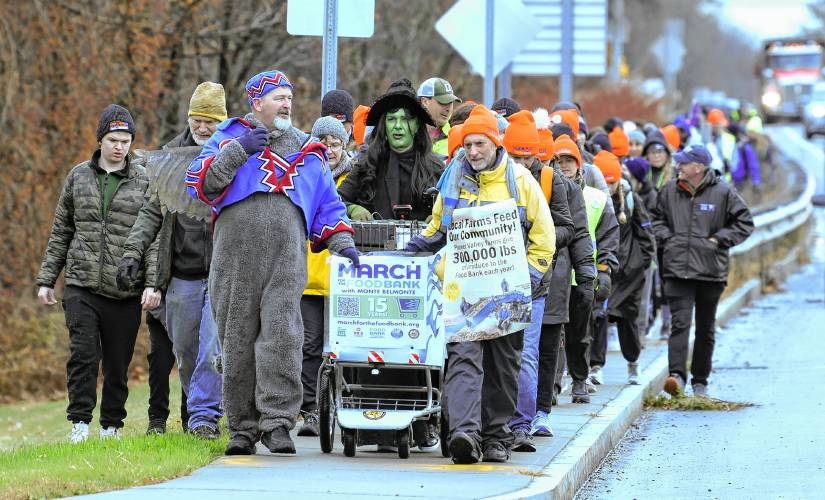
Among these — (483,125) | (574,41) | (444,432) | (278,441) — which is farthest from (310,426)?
(574,41)

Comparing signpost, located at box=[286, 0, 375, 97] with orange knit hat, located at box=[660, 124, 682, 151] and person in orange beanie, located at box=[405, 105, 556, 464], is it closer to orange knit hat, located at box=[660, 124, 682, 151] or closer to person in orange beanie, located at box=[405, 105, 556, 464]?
person in orange beanie, located at box=[405, 105, 556, 464]

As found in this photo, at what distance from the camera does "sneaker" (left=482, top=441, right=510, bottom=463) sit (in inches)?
376

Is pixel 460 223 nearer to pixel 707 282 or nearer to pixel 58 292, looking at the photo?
pixel 707 282

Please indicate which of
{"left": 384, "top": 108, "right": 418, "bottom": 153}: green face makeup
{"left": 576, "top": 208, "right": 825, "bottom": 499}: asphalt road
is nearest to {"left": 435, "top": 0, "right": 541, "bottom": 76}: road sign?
{"left": 576, "top": 208, "right": 825, "bottom": 499}: asphalt road

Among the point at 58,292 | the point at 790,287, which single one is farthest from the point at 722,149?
the point at 58,292

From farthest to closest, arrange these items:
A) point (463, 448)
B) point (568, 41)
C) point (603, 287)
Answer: point (568, 41), point (603, 287), point (463, 448)

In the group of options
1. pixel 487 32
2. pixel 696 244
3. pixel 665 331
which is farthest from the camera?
pixel 665 331

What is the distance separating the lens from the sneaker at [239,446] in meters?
9.52

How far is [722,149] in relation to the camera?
1065 inches

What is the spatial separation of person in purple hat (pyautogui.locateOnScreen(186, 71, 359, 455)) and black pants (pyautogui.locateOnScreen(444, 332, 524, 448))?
2.60 ft

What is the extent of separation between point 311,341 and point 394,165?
1209 millimetres

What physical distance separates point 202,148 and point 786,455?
403cm

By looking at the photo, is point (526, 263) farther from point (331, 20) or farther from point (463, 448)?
point (331, 20)

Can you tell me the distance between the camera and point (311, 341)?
1082cm
